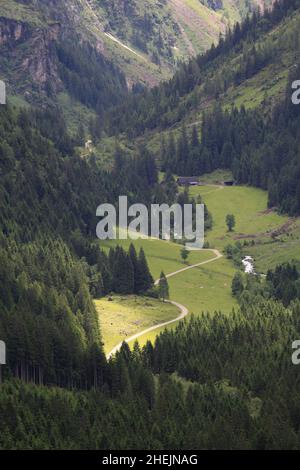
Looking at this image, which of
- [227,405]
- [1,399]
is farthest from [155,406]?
[1,399]

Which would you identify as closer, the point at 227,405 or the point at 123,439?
the point at 123,439

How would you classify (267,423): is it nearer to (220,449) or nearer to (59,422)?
(220,449)

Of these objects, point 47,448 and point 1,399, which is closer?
point 47,448

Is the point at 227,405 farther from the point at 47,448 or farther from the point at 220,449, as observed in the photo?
the point at 47,448
